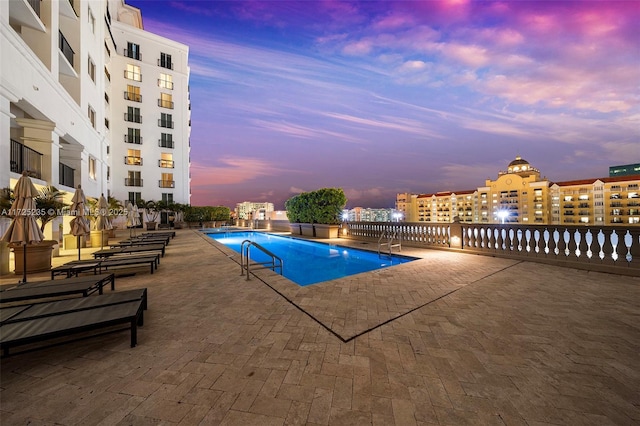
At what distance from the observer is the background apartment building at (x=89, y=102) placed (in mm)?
8438

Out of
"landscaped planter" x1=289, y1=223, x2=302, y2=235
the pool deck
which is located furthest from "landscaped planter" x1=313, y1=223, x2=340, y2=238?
the pool deck

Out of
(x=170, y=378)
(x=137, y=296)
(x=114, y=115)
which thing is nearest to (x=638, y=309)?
(x=170, y=378)

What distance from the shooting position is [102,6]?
59.7ft

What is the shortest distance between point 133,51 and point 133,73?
296cm

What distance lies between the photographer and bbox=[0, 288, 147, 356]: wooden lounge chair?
8.42 feet

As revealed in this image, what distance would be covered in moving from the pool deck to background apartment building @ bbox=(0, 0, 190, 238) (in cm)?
688

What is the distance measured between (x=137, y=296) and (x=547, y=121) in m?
87.4

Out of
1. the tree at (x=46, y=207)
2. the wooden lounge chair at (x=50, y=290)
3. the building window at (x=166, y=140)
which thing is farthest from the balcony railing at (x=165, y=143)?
the wooden lounge chair at (x=50, y=290)

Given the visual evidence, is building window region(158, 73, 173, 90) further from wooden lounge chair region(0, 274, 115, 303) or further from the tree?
wooden lounge chair region(0, 274, 115, 303)

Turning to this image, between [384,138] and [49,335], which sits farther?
[384,138]

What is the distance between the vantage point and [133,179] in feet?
101

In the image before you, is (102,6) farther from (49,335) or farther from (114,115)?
(49,335)

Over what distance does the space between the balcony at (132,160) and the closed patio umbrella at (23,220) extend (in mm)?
30802

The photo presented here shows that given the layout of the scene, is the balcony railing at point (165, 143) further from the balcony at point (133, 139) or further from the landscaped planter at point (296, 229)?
the landscaped planter at point (296, 229)
